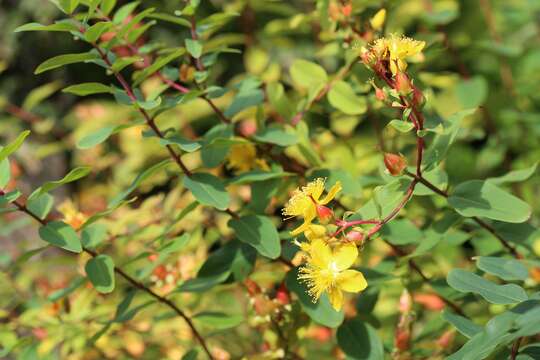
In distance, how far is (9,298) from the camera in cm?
183

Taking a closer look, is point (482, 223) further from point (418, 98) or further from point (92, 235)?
point (92, 235)

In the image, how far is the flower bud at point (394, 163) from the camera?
0.94 meters

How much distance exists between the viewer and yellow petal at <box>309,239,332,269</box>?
94 cm

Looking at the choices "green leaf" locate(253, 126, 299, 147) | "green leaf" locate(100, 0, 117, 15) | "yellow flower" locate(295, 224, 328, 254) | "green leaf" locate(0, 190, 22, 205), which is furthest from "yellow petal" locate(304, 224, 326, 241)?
"green leaf" locate(100, 0, 117, 15)

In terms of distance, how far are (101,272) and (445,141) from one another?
0.59m

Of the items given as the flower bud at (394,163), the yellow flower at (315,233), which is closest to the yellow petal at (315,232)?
the yellow flower at (315,233)

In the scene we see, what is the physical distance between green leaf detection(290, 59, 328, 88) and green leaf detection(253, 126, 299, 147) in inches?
6.9

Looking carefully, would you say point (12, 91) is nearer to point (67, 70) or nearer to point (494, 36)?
point (67, 70)

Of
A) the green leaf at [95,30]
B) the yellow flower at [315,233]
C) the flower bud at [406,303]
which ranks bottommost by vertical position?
the flower bud at [406,303]

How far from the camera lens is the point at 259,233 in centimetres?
120

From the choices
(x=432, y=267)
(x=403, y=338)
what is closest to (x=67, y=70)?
(x=432, y=267)

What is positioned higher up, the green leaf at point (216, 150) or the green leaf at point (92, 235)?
the green leaf at point (216, 150)

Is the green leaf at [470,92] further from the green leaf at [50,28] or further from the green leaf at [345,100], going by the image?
the green leaf at [50,28]

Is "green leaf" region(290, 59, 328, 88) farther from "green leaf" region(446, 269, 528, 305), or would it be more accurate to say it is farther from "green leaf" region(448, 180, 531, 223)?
"green leaf" region(446, 269, 528, 305)
